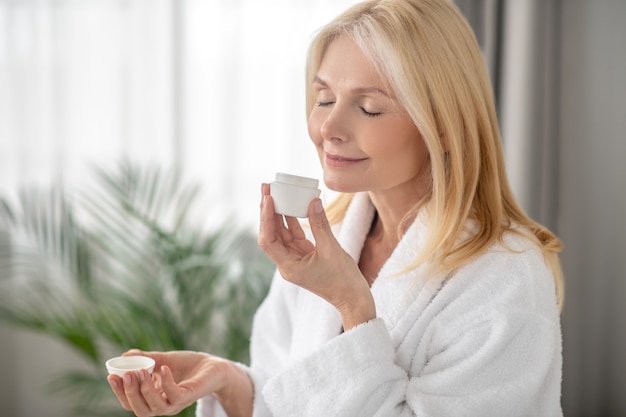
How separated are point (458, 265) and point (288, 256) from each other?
1.04 ft

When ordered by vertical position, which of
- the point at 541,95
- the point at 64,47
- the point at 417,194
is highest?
the point at 64,47

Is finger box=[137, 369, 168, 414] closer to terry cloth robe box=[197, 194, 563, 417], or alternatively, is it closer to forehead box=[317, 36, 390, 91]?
terry cloth robe box=[197, 194, 563, 417]

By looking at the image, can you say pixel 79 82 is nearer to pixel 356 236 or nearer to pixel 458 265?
pixel 356 236

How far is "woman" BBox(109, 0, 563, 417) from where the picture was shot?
4.13 feet

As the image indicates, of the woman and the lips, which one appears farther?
the lips

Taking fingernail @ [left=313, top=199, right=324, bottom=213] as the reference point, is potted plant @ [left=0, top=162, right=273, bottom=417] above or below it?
below

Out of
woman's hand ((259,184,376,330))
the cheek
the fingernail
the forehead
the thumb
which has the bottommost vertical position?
woman's hand ((259,184,376,330))

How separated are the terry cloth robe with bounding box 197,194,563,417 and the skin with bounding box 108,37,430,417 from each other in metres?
0.09

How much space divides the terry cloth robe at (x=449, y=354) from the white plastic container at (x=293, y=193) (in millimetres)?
230

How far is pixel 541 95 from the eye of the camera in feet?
7.86

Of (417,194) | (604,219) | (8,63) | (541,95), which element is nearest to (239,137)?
(8,63)

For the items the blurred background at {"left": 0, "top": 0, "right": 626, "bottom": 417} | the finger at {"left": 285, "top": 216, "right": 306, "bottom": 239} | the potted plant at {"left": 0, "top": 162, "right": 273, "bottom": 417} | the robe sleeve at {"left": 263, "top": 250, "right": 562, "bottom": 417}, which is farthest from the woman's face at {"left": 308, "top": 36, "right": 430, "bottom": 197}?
the blurred background at {"left": 0, "top": 0, "right": 626, "bottom": 417}

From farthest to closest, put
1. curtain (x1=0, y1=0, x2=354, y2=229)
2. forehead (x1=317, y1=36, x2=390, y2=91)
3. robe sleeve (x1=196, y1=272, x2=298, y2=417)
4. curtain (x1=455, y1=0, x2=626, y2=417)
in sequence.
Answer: curtain (x1=0, y1=0, x2=354, y2=229)
curtain (x1=455, y1=0, x2=626, y2=417)
robe sleeve (x1=196, y1=272, x2=298, y2=417)
forehead (x1=317, y1=36, x2=390, y2=91)

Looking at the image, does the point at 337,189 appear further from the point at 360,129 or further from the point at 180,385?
the point at 180,385
